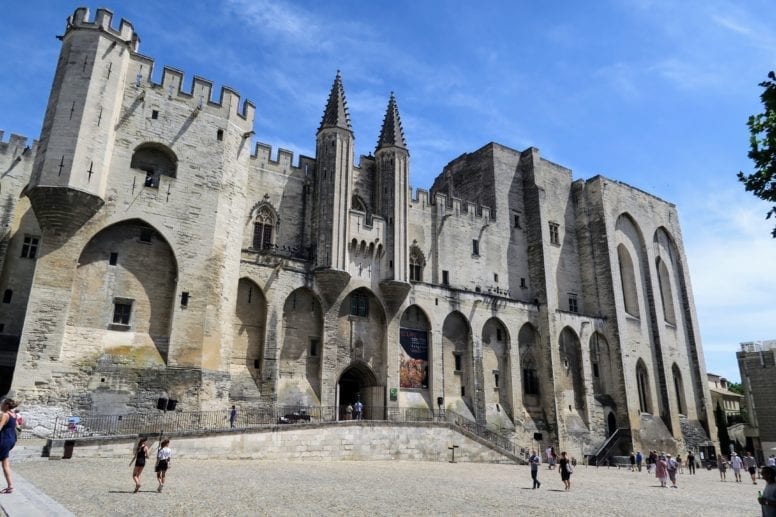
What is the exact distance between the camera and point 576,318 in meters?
37.6

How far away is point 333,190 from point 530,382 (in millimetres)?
17650

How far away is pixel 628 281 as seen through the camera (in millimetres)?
42906

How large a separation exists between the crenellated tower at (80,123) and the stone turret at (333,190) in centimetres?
973

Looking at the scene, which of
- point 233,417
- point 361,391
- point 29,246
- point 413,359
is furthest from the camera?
point 413,359

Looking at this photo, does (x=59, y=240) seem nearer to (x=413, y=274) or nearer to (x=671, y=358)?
(x=413, y=274)

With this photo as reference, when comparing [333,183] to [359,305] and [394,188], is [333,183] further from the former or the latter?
[359,305]

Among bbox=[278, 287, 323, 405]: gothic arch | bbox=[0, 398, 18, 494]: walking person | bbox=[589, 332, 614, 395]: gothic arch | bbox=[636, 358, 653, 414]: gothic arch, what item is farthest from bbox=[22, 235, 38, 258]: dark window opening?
bbox=[636, 358, 653, 414]: gothic arch

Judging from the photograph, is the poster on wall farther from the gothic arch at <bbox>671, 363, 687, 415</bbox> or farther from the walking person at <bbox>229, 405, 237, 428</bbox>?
the gothic arch at <bbox>671, 363, 687, 415</bbox>

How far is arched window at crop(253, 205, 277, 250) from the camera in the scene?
2718 cm

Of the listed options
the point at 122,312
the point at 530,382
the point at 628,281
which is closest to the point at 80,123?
the point at 122,312

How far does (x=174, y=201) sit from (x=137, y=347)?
6.10m

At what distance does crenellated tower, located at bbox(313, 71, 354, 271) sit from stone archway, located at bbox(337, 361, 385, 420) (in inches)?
221

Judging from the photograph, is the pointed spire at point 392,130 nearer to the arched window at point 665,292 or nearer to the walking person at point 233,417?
the walking person at point 233,417

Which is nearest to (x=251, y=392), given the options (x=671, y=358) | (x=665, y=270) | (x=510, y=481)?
(x=510, y=481)
